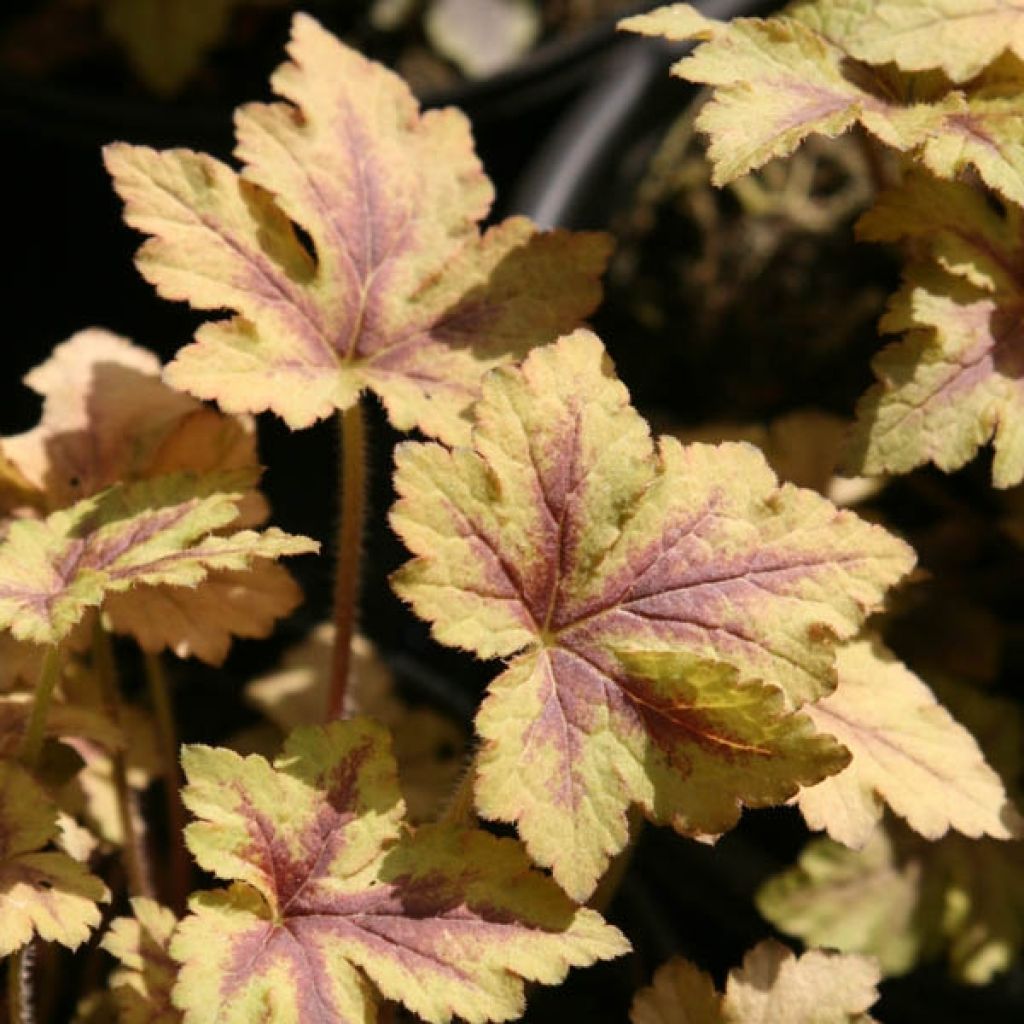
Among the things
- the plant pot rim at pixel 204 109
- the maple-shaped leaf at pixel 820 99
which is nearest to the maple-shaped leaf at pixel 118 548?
the maple-shaped leaf at pixel 820 99

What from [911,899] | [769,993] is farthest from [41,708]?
[911,899]

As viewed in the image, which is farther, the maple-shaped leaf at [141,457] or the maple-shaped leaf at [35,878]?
the maple-shaped leaf at [141,457]

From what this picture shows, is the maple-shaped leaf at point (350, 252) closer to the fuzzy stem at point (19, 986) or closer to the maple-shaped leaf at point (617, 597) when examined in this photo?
the maple-shaped leaf at point (617, 597)

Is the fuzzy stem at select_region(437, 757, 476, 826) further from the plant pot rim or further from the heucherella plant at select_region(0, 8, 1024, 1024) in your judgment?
the plant pot rim

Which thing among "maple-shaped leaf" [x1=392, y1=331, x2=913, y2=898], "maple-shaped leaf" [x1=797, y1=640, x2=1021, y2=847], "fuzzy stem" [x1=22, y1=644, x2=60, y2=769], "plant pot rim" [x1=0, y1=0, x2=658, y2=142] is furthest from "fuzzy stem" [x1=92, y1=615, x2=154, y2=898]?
"plant pot rim" [x1=0, y1=0, x2=658, y2=142]

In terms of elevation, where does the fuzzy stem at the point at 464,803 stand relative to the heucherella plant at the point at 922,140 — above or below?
below

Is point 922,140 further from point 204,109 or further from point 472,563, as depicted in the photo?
point 204,109
